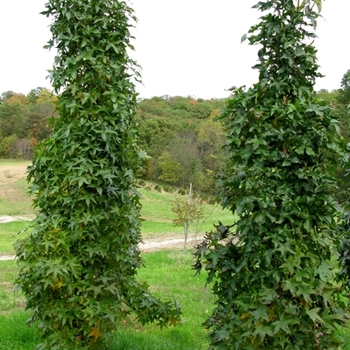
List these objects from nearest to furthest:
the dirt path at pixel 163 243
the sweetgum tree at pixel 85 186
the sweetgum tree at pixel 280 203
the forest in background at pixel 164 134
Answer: the sweetgum tree at pixel 280 203
the sweetgum tree at pixel 85 186
the dirt path at pixel 163 243
the forest in background at pixel 164 134

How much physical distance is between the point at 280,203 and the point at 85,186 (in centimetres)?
187

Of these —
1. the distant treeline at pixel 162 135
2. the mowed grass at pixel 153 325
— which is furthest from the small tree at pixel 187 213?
the distant treeline at pixel 162 135

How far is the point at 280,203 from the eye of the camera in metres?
3.20

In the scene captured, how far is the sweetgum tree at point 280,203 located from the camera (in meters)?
3.09

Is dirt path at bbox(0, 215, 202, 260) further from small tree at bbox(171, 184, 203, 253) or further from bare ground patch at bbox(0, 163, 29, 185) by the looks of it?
bare ground patch at bbox(0, 163, 29, 185)

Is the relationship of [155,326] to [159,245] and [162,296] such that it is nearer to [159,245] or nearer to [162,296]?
[162,296]

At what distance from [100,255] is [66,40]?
213cm


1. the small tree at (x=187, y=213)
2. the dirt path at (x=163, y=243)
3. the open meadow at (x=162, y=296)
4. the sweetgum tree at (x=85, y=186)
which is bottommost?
the dirt path at (x=163, y=243)

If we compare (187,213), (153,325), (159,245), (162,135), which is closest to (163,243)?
(159,245)

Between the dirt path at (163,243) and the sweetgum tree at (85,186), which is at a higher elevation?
the sweetgum tree at (85,186)

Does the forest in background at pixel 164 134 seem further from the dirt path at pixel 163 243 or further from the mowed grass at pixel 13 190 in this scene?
the dirt path at pixel 163 243

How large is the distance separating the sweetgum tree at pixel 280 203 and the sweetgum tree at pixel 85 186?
1.13 m

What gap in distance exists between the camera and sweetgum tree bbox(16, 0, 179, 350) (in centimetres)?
397

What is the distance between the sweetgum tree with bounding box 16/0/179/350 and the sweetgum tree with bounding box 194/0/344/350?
44.4 inches
